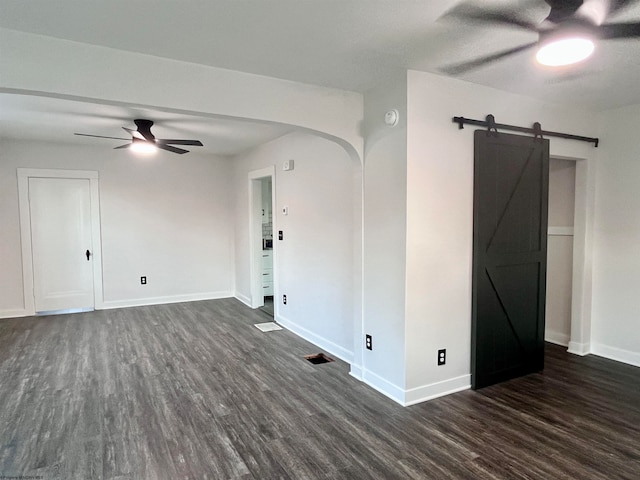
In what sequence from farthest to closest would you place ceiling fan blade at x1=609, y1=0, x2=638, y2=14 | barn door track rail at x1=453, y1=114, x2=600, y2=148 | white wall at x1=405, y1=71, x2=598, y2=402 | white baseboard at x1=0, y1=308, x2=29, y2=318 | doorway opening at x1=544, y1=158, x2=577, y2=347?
white baseboard at x1=0, y1=308, x2=29, y2=318 < doorway opening at x1=544, y1=158, x2=577, y2=347 < barn door track rail at x1=453, y1=114, x2=600, y2=148 < white wall at x1=405, y1=71, x2=598, y2=402 < ceiling fan blade at x1=609, y1=0, x2=638, y2=14

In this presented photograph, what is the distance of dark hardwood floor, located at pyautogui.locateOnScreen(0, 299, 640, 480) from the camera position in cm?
227

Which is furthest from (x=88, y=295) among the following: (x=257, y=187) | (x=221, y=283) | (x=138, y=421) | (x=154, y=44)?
(x=154, y=44)

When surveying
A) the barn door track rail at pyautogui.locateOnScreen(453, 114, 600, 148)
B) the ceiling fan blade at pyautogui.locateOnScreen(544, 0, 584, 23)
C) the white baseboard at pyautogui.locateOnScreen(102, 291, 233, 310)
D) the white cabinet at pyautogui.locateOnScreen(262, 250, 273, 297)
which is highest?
the ceiling fan blade at pyautogui.locateOnScreen(544, 0, 584, 23)

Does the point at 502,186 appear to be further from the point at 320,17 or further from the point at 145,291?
the point at 145,291

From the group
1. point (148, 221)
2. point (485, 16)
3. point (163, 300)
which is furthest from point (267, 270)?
point (485, 16)

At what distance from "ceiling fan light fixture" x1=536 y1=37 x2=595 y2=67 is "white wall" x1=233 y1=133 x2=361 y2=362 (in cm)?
170

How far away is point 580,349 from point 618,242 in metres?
1.17

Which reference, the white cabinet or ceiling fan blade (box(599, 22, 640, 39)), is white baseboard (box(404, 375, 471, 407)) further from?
the white cabinet

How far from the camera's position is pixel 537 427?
105 inches

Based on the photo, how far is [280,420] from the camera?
110 inches

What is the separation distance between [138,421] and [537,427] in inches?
109

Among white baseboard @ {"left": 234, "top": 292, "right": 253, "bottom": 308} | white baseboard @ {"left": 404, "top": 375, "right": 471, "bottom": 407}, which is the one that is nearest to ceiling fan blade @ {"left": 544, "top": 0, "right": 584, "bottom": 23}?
white baseboard @ {"left": 404, "top": 375, "right": 471, "bottom": 407}

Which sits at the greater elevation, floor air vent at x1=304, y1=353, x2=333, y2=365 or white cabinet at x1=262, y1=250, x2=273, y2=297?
white cabinet at x1=262, y1=250, x2=273, y2=297

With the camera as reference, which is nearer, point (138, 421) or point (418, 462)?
point (418, 462)
